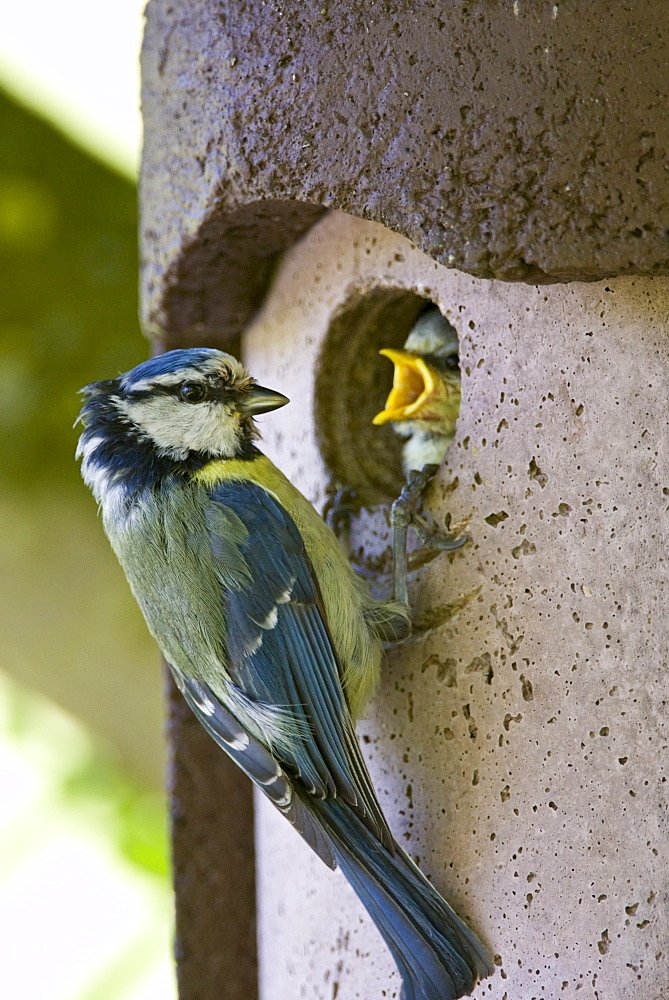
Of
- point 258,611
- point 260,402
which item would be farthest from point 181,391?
point 258,611

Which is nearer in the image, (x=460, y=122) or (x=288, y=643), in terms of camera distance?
(x=460, y=122)

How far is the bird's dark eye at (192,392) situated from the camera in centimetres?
158

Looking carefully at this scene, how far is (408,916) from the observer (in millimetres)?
1425

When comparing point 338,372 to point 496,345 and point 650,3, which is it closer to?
point 496,345

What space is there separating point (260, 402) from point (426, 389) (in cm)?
35

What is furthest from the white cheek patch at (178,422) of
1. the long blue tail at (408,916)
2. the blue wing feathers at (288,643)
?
the long blue tail at (408,916)

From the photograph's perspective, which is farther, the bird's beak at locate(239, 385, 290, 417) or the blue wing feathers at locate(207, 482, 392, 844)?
the bird's beak at locate(239, 385, 290, 417)

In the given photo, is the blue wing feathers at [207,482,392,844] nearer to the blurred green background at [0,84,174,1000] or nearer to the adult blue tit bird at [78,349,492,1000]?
the adult blue tit bird at [78,349,492,1000]

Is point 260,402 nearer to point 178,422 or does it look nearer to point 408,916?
point 178,422

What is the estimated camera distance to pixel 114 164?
3891mm

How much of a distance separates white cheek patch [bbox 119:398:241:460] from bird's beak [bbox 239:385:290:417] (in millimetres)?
28

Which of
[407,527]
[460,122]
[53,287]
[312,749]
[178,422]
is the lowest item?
[312,749]

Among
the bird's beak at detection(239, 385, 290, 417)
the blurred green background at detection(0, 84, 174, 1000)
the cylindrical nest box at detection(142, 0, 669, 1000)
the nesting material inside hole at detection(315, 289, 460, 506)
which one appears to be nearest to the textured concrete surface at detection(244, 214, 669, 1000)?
the cylindrical nest box at detection(142, 0, 669, 1000)

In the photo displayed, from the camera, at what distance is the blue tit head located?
1577 millimetres
